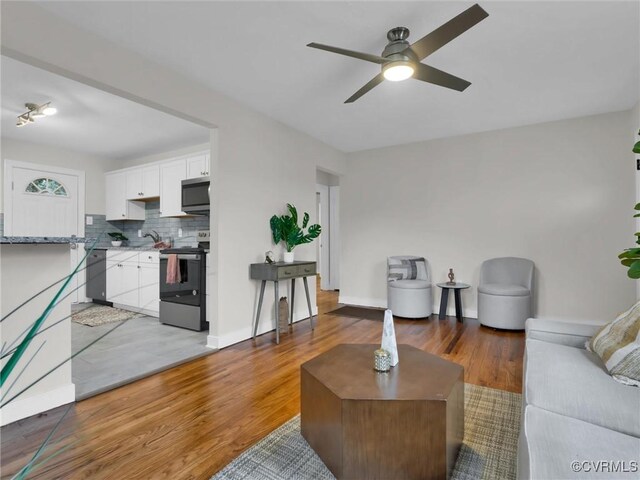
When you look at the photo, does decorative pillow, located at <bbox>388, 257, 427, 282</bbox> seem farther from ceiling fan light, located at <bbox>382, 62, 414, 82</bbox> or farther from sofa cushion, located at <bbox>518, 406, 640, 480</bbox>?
sofa cushion, located at <bbox>518, 406, 640, 480</bbox>

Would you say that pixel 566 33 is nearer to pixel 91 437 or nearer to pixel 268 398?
pixel 268 398

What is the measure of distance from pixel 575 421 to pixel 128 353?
323 centimetres

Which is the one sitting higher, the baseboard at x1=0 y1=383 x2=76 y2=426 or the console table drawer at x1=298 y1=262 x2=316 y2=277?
the console table drawer at x1=298 y1=262 x2=316 y2=277

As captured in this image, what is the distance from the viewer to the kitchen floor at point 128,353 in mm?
2557

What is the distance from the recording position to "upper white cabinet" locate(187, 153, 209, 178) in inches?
171

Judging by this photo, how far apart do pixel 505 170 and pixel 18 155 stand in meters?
6.52

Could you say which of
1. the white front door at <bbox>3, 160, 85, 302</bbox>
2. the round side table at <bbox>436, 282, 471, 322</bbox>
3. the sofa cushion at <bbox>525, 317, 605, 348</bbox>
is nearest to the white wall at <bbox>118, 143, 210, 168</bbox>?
the white front door at <bbox>3, 160, 85, 302</bbox>

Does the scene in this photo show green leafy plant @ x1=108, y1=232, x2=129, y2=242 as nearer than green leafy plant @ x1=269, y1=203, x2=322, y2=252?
No

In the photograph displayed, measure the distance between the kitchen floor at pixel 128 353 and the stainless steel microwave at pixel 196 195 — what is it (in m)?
1.42

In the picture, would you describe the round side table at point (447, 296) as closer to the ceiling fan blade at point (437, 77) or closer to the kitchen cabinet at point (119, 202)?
the ceiling fan blade at point (437, 77)

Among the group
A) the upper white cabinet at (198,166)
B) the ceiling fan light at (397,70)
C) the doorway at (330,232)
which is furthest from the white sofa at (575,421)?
the doorway at (330,232)

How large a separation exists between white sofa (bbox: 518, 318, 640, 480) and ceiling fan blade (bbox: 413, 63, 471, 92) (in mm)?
1854

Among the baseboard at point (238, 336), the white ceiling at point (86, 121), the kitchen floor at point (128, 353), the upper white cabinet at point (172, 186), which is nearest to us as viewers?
the kitchen floor at point (128, 353)

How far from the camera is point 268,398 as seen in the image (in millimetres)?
2309
